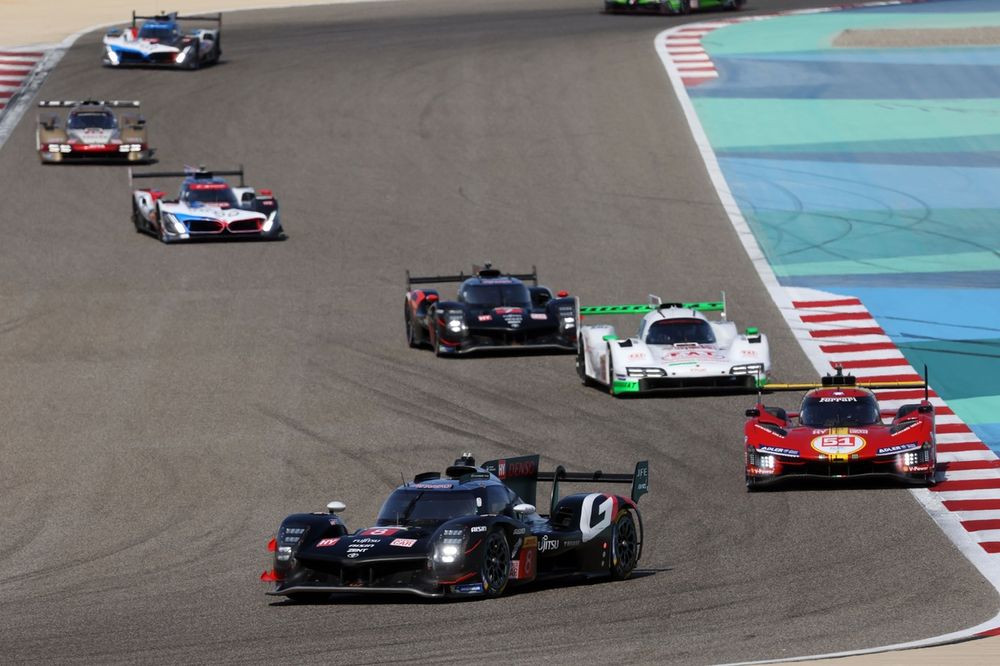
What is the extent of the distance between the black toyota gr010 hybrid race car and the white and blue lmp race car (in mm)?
9196

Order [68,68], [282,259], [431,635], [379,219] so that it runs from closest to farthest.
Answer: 1. [431,635]
2. [282,259]
3. [379,219]
4. [68,68]

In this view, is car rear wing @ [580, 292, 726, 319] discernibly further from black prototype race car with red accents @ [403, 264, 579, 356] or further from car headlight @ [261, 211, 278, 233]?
car headlight @ [261, 211, 278, 233]

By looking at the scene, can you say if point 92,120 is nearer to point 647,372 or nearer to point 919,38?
point 647,372

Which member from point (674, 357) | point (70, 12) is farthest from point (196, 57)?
point (674, 357)

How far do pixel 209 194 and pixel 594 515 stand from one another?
23307 millimetres

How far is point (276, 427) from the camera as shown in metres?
27.0

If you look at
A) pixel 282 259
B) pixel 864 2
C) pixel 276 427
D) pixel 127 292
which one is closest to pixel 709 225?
pixel 282 259

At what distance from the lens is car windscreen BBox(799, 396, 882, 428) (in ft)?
79.0

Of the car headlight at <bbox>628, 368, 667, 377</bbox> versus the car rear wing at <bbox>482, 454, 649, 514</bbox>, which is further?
the car headlight at <bbox>628, 368, 667, 377</bbox>

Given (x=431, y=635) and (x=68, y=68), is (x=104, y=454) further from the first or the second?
(x=68, y=68)

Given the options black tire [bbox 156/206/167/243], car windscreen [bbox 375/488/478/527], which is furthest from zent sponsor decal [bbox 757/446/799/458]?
black tire [bbox 156/206/167/243]

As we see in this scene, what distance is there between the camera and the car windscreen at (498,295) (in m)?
32.2

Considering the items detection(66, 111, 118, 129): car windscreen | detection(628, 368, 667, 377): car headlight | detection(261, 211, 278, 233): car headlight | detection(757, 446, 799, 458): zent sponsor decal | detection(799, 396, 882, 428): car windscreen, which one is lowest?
detection(261, 211, 278, 233): car headlight

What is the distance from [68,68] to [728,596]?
41.6 m
